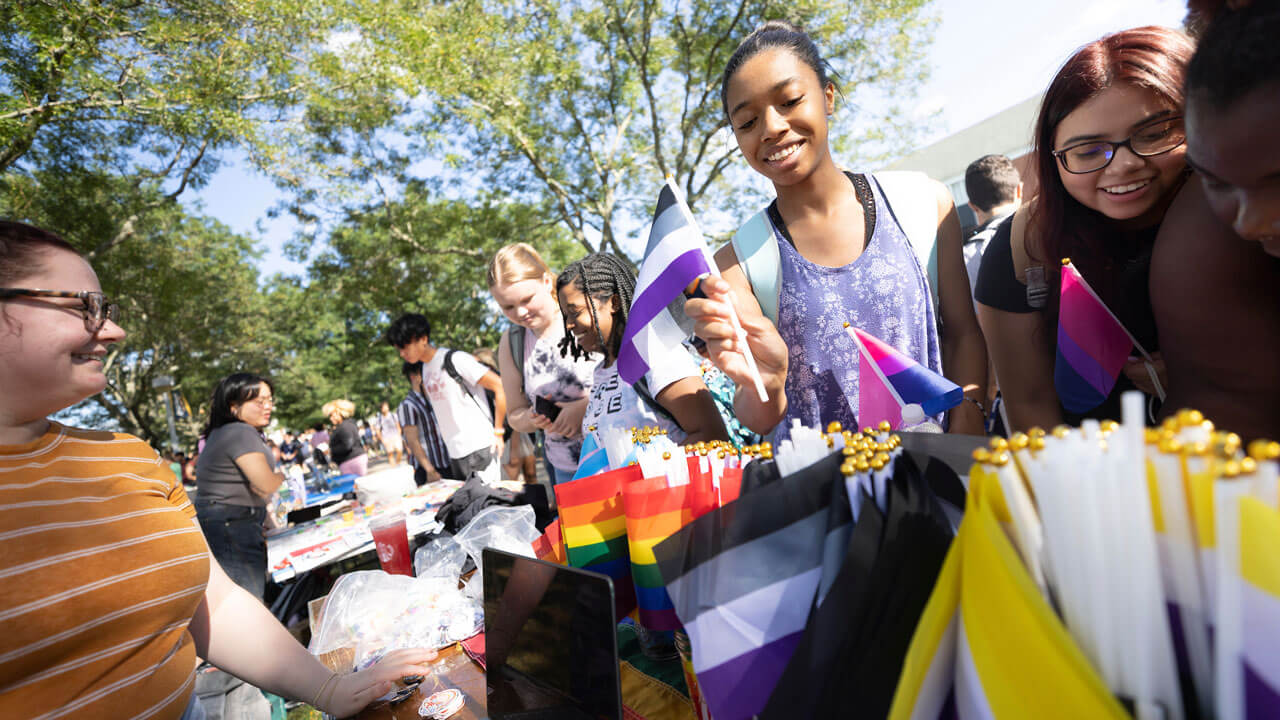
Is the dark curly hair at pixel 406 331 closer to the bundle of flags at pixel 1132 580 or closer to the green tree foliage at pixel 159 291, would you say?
the bundle of flags at pixel 1132 580

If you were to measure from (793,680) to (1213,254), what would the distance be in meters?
0.95

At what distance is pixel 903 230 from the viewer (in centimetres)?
167

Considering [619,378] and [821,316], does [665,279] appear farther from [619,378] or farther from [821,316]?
[619,378]

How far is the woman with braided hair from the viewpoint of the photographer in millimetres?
1796

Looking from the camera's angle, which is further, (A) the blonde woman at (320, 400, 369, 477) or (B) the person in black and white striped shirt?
(A) the blonde woman at (320, 400, 369, 477)

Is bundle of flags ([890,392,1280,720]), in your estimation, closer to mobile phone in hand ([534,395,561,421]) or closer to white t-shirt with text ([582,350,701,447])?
white t-shirt with text ([582,350,701,447])

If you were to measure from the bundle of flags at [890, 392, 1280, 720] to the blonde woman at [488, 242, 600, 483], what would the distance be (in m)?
2.52

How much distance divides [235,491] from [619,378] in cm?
300

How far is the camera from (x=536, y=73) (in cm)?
1009

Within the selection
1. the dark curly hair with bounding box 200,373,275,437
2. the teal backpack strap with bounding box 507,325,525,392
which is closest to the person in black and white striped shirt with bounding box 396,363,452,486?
the dark curly hair with bounding box 200,373,275,437

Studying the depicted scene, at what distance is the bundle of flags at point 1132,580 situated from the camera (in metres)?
0.41

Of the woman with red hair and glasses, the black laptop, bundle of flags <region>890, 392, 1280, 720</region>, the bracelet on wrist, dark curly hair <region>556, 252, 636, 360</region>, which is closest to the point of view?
bundle of flags <region>890, 392, 1280, 720</region>

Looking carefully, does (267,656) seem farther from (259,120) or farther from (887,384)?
(259,120)

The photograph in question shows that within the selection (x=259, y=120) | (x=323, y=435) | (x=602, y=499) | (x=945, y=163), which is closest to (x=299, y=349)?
(x=323, y=435)
